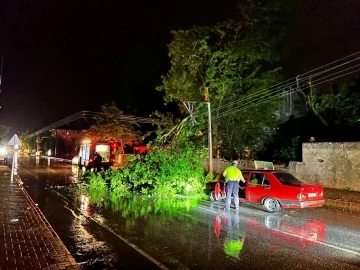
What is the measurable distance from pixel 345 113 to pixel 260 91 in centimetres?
637

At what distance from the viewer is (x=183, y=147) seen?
63.5 feet

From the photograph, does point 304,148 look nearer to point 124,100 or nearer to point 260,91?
point 260,91

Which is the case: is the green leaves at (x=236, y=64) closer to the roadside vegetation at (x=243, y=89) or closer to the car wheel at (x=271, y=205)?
the roadside vegetation at (x=243, y=89)

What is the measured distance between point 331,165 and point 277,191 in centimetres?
640

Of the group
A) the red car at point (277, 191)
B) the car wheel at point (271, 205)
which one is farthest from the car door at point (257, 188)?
the car wheel at point (271, 205)

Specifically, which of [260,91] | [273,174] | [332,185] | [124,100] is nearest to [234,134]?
[260,91]

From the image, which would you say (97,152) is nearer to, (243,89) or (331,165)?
(243,89)

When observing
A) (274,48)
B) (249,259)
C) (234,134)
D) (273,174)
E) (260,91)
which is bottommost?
(249,259)

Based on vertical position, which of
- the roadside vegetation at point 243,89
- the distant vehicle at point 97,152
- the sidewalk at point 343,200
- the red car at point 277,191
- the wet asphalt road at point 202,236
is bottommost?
the wet asphalt road at point 202,236

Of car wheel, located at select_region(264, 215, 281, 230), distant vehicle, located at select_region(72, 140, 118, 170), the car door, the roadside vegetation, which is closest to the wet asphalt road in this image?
car wheel, located at select_region(264, 215, 281, 230)

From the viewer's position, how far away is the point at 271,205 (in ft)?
42.9

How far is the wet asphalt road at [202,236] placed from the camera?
7.05m

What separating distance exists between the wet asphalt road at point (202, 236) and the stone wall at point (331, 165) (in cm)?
427

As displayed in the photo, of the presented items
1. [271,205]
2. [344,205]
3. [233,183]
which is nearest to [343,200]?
[344,205]
